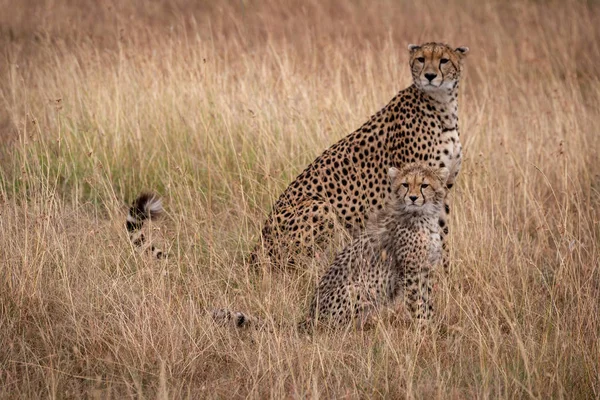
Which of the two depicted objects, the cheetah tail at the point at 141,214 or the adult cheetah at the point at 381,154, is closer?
the cheetah tail at the point at 141,214

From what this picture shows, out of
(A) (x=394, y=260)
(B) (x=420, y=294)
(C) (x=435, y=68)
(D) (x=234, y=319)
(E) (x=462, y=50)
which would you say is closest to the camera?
(D) (x=234, y=319)

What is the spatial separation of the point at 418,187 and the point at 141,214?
1.17 meters

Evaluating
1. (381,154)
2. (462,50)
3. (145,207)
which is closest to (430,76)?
(462,50)

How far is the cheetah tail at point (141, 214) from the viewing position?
3.80 m

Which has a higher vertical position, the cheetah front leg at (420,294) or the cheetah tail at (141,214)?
the cheetah tail at (141,214)

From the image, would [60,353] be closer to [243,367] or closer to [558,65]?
[243,367]

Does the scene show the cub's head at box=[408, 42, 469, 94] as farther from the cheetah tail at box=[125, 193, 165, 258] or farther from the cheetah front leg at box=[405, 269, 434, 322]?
the cheetah tail at box=[125, 193, 165, 258]

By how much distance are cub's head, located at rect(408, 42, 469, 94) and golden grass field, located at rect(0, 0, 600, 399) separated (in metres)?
0.58

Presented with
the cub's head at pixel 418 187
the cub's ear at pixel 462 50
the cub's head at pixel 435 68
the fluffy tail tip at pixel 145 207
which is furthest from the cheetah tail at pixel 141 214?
the cub's ear at pixel 462 50

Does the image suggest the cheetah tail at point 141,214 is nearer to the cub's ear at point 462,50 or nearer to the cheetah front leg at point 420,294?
the cheetah front leg at point 420,294

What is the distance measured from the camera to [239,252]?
14.4 feet

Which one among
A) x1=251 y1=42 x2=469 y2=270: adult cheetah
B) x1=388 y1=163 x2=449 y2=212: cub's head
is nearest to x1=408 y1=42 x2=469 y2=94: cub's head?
x1=251 y1=42 x2=469 y2=270: adult cheetah

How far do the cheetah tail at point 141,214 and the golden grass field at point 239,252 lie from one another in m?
0.09

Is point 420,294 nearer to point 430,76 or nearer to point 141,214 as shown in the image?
point 430,76
